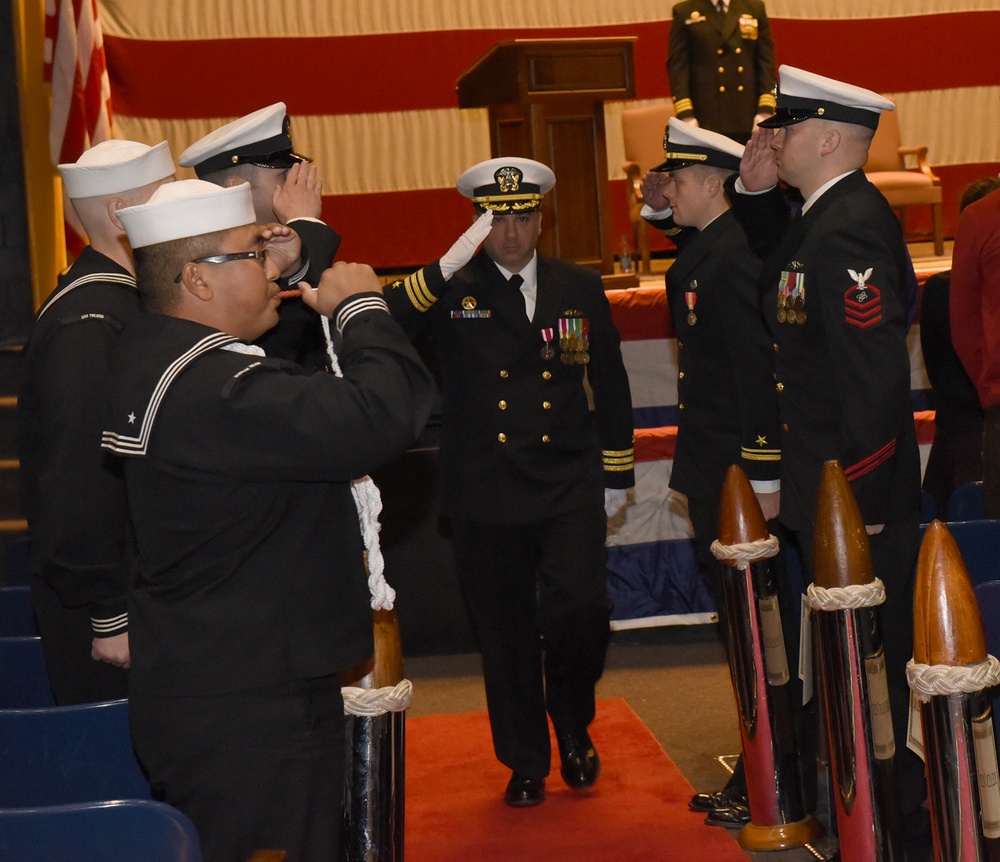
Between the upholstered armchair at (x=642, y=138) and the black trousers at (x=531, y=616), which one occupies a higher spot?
the upholstered armchair at (x=642, y=138)

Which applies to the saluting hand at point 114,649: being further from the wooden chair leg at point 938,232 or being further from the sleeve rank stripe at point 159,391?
the wooden chair leg at point 938,232

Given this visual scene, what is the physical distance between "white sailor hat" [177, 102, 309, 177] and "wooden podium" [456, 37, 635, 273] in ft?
9.41

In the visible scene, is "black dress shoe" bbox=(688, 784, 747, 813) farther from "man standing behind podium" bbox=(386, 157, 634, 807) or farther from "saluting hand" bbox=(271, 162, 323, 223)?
"saluting hand" bbox=(271, 162, 323, 223)

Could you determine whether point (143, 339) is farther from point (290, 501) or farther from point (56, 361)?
point (56, 361)

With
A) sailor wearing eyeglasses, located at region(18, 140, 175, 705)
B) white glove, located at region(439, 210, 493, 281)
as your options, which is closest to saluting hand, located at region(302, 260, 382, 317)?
sailor wearing eyeglasses, located at region(18, 140, 175, 705)

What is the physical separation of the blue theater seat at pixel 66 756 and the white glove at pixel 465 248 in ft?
5.34

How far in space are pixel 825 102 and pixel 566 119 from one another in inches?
111

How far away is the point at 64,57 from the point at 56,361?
3.76 m

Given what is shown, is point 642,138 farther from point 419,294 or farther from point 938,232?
point 419,294

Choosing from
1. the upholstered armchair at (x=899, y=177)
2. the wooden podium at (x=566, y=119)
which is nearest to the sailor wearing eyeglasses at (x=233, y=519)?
the wooden podium at (x=566, y=119)

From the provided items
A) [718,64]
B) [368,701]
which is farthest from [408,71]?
[368,701]

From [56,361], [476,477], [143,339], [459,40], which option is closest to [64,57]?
[459,40]

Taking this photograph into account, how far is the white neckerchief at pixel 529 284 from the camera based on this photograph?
3.30m

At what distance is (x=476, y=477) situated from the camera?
3.23 metres
